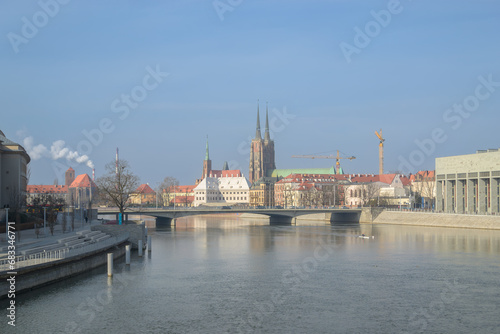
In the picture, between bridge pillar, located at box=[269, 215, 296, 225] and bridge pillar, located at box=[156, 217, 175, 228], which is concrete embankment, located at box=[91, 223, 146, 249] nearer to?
bridge pillar, located at box=[156, 217, 175, 228]

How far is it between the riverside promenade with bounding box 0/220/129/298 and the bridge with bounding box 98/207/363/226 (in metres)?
46.0

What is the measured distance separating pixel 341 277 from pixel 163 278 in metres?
12.4

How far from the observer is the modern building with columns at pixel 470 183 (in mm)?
98750

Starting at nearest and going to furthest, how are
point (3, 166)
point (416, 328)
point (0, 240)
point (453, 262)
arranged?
point (416, 328), point (0, 240), point (453, 262), point (3, 166)

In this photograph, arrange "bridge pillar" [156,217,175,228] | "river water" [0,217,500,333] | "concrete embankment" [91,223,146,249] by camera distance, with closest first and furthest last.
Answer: "river water" [0,217,500,333], "concrete embankment" [91,223,146,249], "bridge pillar" [156,217,175,228]

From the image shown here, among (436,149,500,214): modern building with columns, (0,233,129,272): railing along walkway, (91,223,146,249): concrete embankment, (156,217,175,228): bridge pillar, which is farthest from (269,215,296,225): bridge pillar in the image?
(0,233,129,272): railing along walkway

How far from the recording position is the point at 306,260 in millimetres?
52844

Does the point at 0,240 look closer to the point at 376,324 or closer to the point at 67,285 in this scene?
the point at 67,285

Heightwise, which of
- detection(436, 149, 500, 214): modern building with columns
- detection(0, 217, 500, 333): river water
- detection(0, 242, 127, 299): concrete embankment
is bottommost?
detection(0, 217, 500, 333): river water

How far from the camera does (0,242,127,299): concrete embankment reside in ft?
107

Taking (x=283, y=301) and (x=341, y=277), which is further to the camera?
(x=341, y=277)

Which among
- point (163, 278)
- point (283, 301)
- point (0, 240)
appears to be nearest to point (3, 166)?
point (0, 240)

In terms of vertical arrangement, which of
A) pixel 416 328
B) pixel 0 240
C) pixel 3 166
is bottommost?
pixel 416 328

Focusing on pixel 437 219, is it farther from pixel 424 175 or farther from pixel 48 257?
pixel 424 175
